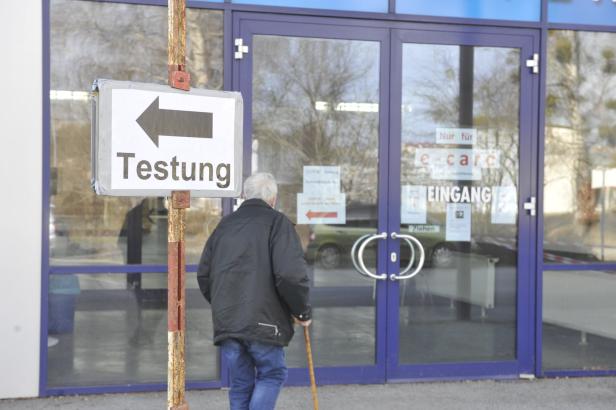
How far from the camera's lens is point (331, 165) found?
6387 mm

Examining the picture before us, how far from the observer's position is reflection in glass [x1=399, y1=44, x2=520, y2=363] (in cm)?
650

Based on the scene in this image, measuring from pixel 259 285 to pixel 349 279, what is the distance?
2.17 m

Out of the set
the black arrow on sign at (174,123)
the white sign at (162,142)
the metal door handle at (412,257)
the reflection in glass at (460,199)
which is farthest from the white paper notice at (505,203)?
the black arrow on sign at (174,123)

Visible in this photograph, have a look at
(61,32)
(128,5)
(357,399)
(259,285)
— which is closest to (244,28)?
(128,5)

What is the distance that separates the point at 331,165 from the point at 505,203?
1.58 meters

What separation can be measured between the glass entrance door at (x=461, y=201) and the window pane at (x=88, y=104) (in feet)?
5.81

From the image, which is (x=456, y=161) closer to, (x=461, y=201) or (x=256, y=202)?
(x=461, y=201)

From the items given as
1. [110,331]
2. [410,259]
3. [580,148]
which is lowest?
[110,331]

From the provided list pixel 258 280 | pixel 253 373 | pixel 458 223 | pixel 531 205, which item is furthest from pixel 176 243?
pixel 531 205

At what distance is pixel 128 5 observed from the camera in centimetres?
598

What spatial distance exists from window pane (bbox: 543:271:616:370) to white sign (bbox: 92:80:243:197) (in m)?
4.16

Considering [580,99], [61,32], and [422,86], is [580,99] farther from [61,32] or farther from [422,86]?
[61,32]

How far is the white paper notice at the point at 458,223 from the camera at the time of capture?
658 cm

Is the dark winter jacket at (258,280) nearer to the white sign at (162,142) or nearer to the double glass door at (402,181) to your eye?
the white sign at (162,142)
